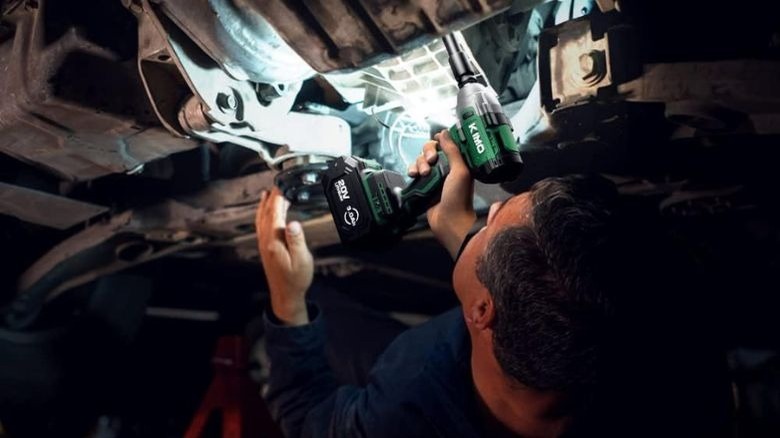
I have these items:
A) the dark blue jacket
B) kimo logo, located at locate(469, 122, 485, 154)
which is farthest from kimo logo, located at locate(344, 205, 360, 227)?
the dark blue jacket

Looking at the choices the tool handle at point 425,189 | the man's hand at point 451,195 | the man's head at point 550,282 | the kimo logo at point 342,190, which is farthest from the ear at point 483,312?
the kimo logo at point 342,190

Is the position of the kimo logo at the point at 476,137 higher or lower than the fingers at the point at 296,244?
higher

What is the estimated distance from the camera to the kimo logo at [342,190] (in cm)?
101

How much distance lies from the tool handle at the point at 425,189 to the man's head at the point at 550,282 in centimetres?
16

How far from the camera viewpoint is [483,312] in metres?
1.08

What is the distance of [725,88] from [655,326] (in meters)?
0.39

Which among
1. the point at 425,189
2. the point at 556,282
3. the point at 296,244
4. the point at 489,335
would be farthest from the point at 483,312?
the point at 296,244

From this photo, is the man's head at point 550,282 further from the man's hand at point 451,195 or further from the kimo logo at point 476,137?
the kimo logo at point 476,137

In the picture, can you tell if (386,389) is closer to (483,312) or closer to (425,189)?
(483,312)

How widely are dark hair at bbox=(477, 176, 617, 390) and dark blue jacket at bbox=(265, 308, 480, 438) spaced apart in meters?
0.22

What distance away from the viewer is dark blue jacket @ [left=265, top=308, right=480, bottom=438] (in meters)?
1.20

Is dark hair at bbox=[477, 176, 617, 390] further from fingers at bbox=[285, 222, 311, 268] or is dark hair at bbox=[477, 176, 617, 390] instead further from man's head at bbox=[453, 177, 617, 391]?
fingers at bbox=[285, 222, 311, 268]

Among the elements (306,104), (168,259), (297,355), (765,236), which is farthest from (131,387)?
(765,236)

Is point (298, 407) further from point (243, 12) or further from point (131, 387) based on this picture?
point (131, 387)
